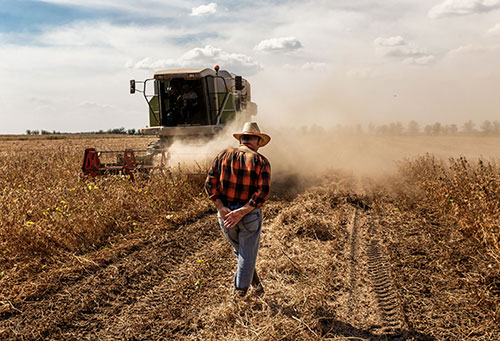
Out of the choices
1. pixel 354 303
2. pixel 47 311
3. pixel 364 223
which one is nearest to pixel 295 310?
pixel 354 303

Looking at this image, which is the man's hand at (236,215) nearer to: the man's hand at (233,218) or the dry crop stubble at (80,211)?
the man's hand at (233,218)

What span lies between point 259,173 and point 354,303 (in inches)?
69.7

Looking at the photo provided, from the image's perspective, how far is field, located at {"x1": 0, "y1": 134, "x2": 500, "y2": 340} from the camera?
378cm

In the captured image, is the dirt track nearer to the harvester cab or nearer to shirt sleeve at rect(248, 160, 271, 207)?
shirt sleeve at rect(248, 160, 271, 207)

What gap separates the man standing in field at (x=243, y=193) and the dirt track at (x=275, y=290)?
21.6 inches

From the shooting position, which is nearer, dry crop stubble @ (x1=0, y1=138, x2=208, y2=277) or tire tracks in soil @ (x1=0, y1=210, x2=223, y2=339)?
tire tracks in soil @ (x1=0, y1=210, x2=223, y2=339)

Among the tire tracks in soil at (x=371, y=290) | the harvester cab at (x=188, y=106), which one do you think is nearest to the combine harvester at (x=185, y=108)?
the harvester cab at (x=188, y=106)

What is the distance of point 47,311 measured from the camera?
407 centimetres

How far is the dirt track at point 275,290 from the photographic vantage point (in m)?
3.70

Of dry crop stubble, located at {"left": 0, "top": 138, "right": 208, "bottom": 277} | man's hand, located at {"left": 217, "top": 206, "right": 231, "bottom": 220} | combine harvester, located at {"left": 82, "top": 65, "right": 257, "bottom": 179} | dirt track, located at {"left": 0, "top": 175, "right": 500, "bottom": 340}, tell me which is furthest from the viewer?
combine harvester, located at {"left": 82, "top": 65, "right": 257, "bottom": 179}

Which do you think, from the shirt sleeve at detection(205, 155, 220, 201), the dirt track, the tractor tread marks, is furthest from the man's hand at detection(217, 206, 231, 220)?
the tractor tread marks

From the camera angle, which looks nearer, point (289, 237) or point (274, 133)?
point (289, 237)

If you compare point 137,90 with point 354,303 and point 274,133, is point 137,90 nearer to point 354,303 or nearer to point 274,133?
point 274,133

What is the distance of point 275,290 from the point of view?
452 cm
